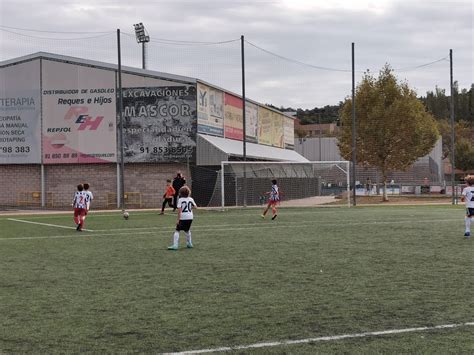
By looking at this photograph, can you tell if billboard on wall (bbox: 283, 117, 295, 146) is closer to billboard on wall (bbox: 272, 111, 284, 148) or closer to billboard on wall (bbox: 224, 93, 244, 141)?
billboard on wall (bbox: 272, 111, 284, 148)

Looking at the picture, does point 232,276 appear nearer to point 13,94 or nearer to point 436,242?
point 436,242

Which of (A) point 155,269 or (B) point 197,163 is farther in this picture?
(B) point 197,163

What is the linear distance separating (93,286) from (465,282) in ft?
17.9

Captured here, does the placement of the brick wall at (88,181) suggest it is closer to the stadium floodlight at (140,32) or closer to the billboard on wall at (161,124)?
the billboard on wall at (161,124)

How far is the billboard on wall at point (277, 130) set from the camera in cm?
5538

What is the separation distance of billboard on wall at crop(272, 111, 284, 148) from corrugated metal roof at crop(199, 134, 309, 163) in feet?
2.02

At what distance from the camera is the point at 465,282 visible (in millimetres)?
9227

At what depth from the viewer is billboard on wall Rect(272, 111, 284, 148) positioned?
5538 cm

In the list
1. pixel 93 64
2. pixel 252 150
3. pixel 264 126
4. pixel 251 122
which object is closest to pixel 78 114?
pixel 93 64

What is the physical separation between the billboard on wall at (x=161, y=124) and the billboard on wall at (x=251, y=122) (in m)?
10.3

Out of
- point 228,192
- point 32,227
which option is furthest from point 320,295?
point 228,192

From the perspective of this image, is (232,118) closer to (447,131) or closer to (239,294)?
(239,294)

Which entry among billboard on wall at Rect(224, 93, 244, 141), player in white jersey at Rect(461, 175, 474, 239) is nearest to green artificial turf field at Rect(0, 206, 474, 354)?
player in white jersey at Rect(461, 175, 474, 239)

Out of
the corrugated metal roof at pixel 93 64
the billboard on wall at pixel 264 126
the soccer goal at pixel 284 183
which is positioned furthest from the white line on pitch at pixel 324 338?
the billboard on wall at pixel 264 126
